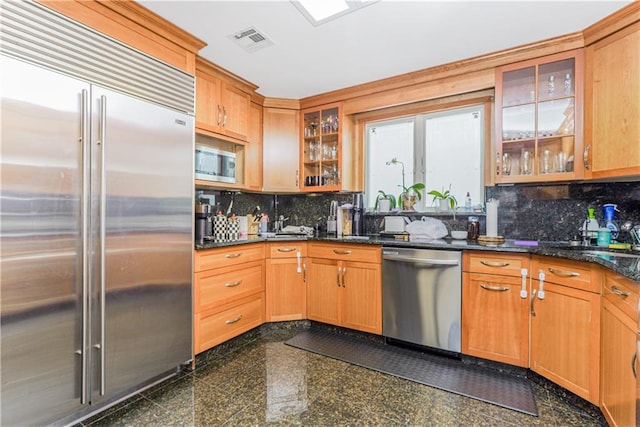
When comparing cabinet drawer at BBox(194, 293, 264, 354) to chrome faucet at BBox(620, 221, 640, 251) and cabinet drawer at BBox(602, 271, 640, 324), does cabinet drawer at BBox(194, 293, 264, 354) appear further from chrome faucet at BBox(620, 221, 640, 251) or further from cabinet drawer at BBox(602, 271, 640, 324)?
chrome faucet at BBox(620, 221, 640, 251)

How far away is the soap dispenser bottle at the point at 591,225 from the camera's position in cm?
238

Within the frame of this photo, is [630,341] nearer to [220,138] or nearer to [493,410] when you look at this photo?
[493,410]

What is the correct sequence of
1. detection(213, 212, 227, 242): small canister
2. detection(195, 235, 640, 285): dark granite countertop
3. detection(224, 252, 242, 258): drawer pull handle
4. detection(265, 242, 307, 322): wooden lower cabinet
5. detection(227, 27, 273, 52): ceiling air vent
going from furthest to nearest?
detection(265, 242, 307, 322): wooden lower cabinet
detection(213, 212, 227, 242): small canister
detection(224, 252, 242, 258): drawer pull handle
detection(227, 27, 273, 52): ceiling air vent
detection(195, 235, 640, 285): dark granite countertop

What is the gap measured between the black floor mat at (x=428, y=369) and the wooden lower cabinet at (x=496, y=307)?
0.15m

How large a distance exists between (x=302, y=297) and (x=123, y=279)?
5.65ft

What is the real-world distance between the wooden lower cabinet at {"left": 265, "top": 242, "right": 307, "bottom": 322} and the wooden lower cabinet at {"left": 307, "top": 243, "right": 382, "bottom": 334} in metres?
0.08

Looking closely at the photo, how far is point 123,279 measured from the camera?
183 centimetres

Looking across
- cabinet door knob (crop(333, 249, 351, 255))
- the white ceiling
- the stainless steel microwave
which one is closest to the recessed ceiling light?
the white ceiling

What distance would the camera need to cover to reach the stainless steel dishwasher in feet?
7.86

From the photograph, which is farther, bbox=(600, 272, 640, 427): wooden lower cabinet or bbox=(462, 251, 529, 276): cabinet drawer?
bbox=(462, 251, 529, 276): cabinet drawer

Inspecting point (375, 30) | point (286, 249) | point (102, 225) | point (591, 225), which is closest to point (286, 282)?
point (286, 249)

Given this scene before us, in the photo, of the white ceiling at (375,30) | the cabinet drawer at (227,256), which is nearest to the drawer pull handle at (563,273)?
the white ceiling at (375,30)

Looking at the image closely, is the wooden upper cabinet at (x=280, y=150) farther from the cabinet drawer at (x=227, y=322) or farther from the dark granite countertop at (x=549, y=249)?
the cabinet drawer at (x=227, y=322)

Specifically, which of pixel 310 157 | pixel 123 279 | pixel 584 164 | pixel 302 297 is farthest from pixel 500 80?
pixel 123 279
